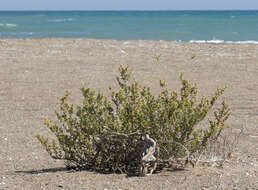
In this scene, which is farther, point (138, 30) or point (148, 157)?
point (138, 30)

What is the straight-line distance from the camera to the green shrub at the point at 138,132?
14.7ft

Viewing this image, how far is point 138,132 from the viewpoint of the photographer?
14.8 ft

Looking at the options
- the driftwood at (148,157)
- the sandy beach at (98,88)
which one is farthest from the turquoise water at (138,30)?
the driftwood at (148,157)

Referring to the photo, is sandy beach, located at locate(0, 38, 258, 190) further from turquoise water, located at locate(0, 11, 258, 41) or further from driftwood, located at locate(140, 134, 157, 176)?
turquoise water, located at locate(0, 11, 258, 41)

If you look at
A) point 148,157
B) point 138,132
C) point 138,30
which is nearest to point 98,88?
point 138,132

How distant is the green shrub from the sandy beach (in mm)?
176

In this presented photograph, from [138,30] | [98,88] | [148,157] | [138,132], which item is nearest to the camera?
[148,157]

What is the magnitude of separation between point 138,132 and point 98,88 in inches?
239

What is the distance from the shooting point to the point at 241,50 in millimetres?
18125

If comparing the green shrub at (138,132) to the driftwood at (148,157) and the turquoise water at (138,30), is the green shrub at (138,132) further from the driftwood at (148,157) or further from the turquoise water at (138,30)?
the turquoise water at (138,30)

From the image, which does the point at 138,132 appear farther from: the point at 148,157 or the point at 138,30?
the point at 138,30

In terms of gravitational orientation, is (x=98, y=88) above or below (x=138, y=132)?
below

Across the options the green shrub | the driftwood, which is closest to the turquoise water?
the green shrub

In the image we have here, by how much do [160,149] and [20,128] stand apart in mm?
3197
